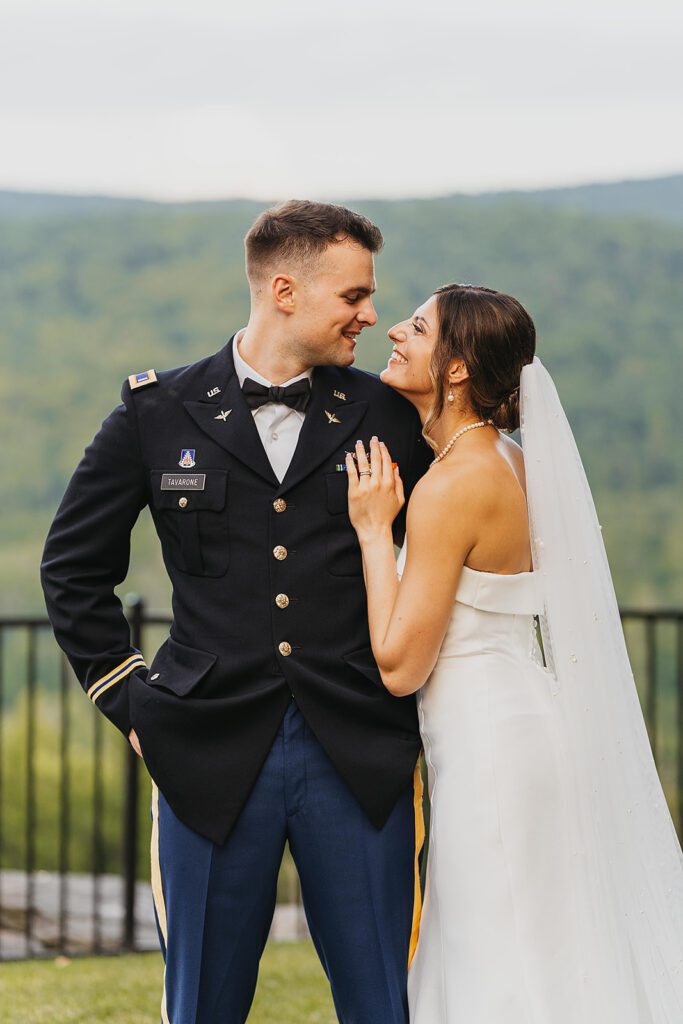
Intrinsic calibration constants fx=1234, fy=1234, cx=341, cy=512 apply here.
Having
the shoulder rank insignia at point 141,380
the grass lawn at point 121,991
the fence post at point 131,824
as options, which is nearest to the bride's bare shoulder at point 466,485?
the shoulder rank insignia at point 141,380

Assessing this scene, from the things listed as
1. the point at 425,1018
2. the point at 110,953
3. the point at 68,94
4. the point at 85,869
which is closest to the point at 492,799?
the point at 425,1018

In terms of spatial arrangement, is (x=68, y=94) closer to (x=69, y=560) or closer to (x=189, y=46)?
(x=189, y=46)

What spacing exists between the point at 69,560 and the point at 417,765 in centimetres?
76

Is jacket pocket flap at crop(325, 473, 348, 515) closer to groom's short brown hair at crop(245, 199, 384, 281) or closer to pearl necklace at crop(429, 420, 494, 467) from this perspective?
pearl necklace at crop(429, 420, 494, 467)

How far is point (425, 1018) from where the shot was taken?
2217 millimetres

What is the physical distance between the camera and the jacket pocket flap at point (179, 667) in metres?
2.19

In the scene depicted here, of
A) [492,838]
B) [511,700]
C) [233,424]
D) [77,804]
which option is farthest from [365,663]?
[77,804]

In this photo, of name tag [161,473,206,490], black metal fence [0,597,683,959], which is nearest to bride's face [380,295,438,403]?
name tag [161,473,206,490]

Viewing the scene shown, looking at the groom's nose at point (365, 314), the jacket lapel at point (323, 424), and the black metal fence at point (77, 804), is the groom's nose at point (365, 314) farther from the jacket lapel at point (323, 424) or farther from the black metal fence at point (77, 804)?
the black metal fence at point (77, 804)

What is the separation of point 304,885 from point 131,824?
8.16ft

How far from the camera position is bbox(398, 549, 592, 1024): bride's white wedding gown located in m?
2.16

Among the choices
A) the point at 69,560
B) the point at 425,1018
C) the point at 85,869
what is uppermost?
the point at 69,560

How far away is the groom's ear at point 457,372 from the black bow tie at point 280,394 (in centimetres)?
27

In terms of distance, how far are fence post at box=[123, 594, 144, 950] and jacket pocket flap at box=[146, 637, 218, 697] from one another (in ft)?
6.95
